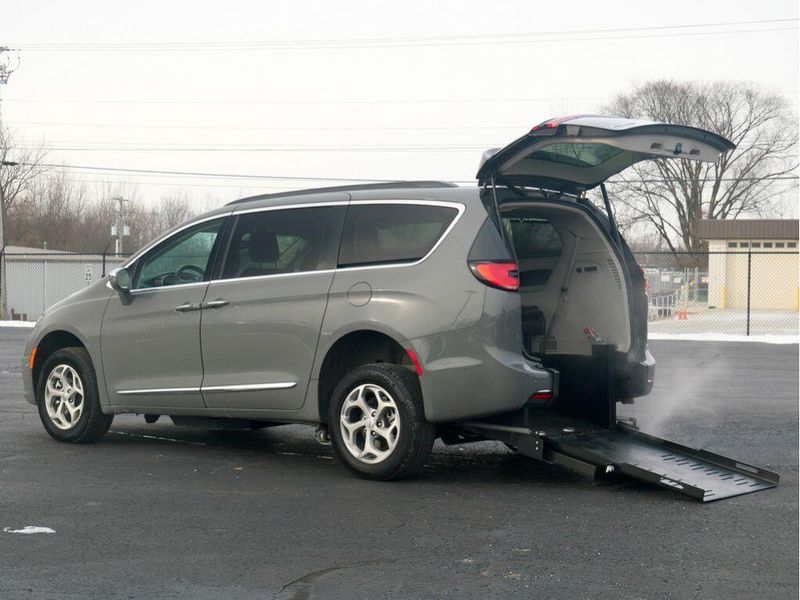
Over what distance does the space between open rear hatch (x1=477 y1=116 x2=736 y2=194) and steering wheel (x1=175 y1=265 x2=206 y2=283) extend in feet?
7.18

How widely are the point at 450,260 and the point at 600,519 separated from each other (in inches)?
70.4

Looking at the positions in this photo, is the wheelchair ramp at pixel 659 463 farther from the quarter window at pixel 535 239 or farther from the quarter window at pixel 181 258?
the quarter window at pixel 181 258

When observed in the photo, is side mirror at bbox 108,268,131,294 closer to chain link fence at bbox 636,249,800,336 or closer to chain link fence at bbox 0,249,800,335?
chain link fence at bbox 636,249,800,336

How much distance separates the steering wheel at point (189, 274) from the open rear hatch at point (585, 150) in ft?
7.18

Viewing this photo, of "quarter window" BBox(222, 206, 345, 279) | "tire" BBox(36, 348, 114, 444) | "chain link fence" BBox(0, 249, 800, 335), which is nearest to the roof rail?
"quarter window" BBox(222, 206, 345, 279)

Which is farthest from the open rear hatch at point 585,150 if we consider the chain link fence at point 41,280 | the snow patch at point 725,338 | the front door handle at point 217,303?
the chain link fence at point 41,280

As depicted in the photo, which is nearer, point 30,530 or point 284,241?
point 30,530

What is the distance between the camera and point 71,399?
815 cm

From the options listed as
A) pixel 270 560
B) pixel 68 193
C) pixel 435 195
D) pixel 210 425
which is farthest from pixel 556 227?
pixel 68 193

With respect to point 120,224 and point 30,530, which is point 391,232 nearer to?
point 30,530

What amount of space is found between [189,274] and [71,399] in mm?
1419

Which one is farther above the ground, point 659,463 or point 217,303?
point 217,303

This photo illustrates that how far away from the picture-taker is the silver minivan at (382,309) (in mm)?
6461

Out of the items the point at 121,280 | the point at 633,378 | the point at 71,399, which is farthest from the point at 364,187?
the point at 71,399
